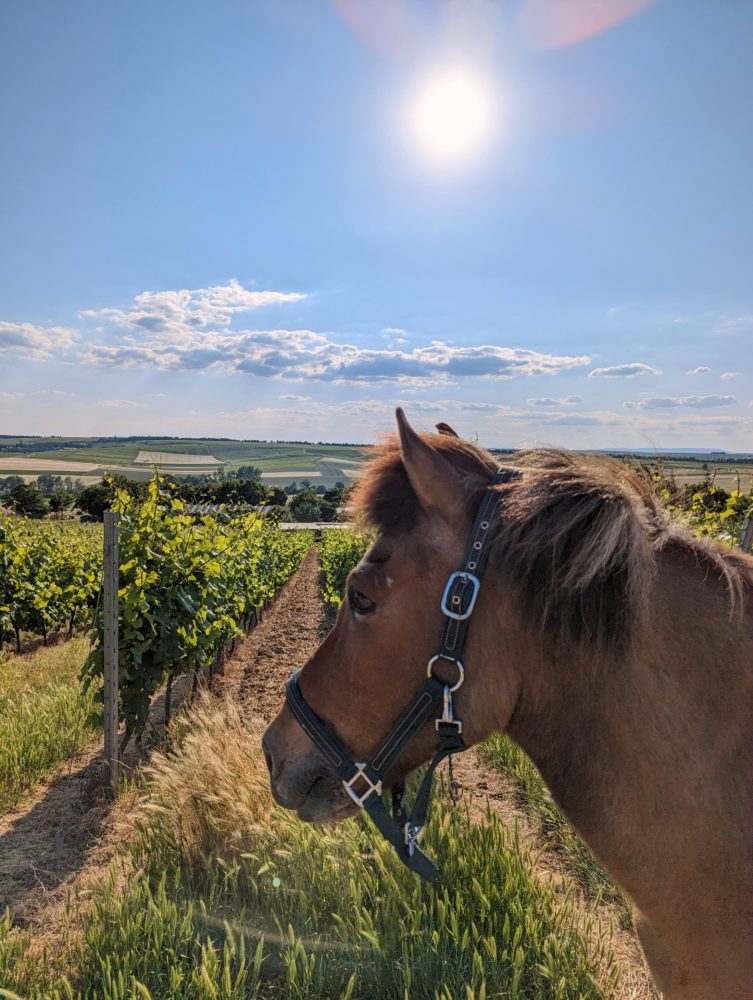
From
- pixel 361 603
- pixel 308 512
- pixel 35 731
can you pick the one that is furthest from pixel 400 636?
pixel 308 512

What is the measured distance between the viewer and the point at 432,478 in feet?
5.37

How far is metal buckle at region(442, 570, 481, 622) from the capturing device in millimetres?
1541

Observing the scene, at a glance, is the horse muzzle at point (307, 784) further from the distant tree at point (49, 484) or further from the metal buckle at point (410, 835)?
the distant tree at point (49, 484)

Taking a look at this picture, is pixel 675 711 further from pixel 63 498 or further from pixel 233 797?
pixel 63 498

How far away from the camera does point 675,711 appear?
1.48 m

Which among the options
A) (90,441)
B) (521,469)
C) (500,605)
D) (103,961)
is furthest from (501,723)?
(90,441)

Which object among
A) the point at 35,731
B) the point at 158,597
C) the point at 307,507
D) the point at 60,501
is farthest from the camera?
the point at 307,507

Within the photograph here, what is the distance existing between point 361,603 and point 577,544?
619 millimetres

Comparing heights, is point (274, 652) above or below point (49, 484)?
above

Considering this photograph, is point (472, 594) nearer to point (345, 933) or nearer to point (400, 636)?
point (400, 636)

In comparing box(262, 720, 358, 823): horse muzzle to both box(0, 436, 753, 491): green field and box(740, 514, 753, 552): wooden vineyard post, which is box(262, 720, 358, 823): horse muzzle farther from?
box(0, 436, 753, 491): green field

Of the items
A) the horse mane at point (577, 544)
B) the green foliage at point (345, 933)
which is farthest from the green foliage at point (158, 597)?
the horse mane at point (577, 544)

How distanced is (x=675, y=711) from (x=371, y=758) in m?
0.84

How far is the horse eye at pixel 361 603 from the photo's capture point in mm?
1684
